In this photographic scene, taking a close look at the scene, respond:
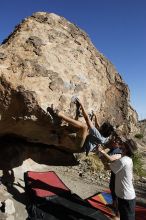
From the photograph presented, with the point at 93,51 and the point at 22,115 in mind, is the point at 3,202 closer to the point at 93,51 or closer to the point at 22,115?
the point at 22,115

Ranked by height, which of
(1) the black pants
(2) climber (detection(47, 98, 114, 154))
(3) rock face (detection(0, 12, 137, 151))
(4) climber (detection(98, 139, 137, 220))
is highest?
(3) rock face (detection(0, 12, 137, 151))

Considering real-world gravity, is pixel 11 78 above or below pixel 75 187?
above

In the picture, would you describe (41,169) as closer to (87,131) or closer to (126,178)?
(87,131)

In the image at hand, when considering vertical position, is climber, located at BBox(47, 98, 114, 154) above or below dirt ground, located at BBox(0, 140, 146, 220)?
above

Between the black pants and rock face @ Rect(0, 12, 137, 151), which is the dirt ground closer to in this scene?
rock face @ Rect(0, 12, 137, 151)

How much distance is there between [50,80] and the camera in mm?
5375

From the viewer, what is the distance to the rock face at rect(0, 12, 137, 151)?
208 inches

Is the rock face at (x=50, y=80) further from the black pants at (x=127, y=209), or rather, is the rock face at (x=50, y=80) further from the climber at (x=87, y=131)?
the black pants at (x=127, y=209)

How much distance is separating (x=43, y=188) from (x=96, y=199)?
3.79 ft

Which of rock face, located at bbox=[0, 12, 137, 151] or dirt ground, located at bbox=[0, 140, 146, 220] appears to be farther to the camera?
dirt ground, located at bbox=[0, 140, 146, 220]

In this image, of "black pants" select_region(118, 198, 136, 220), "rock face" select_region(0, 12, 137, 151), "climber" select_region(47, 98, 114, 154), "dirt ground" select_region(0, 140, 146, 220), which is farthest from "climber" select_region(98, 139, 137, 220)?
"dirt ground" select_region(0, 140, 146, 220)

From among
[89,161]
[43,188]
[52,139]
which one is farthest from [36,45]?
[89,161]

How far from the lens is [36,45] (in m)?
5.68

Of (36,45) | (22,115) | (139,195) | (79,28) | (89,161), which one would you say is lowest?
(139,195)
